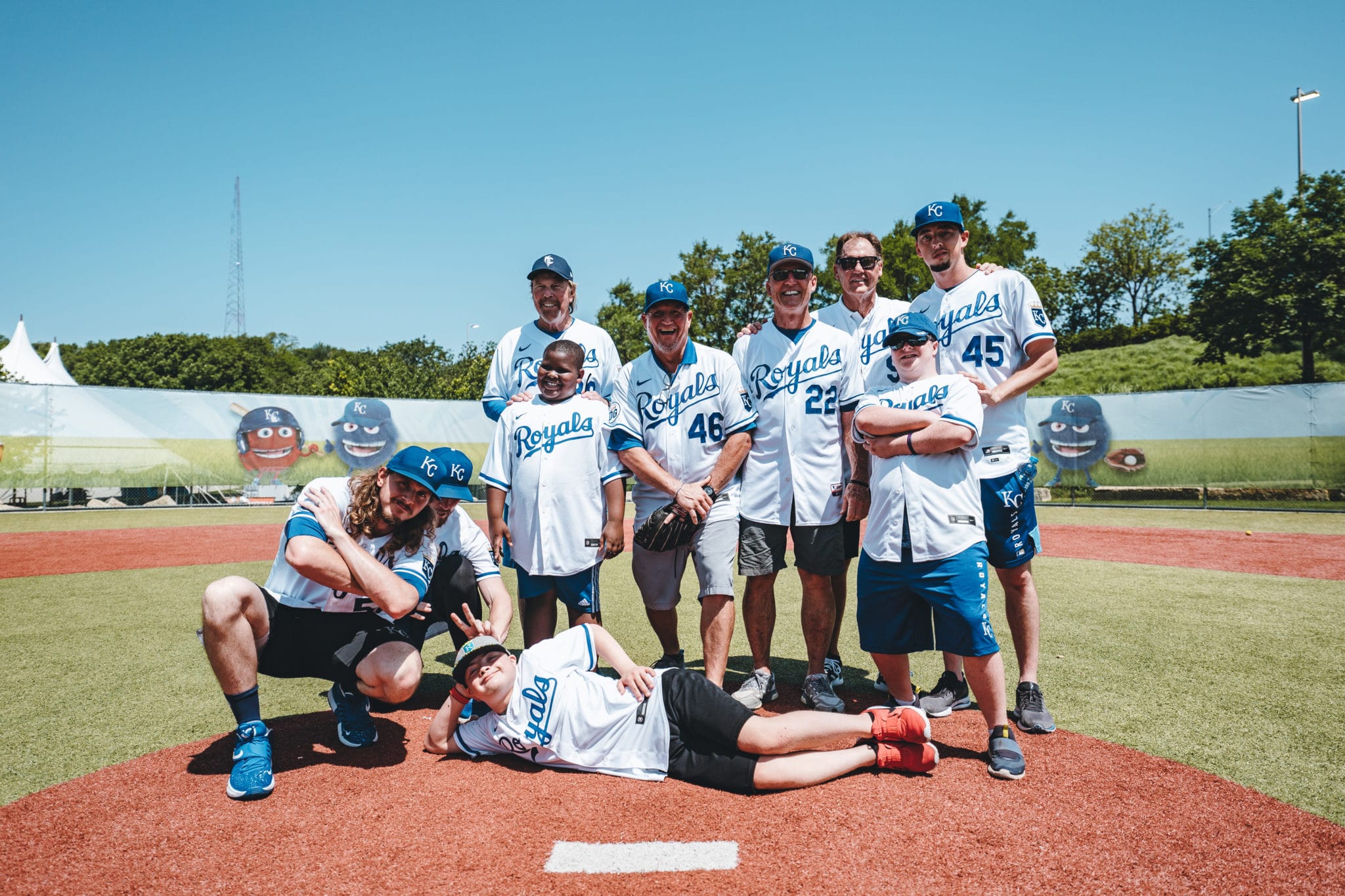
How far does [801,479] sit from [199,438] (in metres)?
20.2

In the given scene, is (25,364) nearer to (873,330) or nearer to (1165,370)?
(873,330)

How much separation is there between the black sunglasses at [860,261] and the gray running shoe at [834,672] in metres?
2.49

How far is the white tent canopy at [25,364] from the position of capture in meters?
49.4

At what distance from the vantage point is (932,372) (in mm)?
3684

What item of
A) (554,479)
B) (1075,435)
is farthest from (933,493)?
(1075,435)

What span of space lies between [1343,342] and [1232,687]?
29571 mm

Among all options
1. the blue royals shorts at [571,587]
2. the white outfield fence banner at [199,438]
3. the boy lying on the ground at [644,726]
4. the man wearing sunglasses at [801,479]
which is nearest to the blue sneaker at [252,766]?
the boy lying on the ground at [644,726]

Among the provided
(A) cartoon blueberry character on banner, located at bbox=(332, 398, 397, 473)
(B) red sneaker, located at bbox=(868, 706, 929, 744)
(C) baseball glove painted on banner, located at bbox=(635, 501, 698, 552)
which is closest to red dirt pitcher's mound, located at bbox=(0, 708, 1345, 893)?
(B) red sneaker, located at bbox=(868, 706, 929, 744)

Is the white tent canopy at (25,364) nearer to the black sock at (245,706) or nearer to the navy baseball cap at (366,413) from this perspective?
the navy baseball cap at (366,413)

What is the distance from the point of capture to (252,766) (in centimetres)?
317

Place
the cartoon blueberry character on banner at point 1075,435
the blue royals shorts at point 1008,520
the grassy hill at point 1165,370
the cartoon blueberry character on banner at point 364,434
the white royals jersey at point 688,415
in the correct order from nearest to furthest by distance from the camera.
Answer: the blue royals shorts at point 1008,520 → the white royals jersey at point 688,415 → the cartoon blueberry character on banner at point 1075,435 → the cartoon blueberry character on banner at point 364,434 → the grassy hill at point 1165,370

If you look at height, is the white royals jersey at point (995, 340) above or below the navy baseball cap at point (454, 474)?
above

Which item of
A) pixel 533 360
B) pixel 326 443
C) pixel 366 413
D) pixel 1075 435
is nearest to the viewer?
pixel 533 360

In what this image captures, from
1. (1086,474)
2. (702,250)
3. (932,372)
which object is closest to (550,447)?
(932,372)
